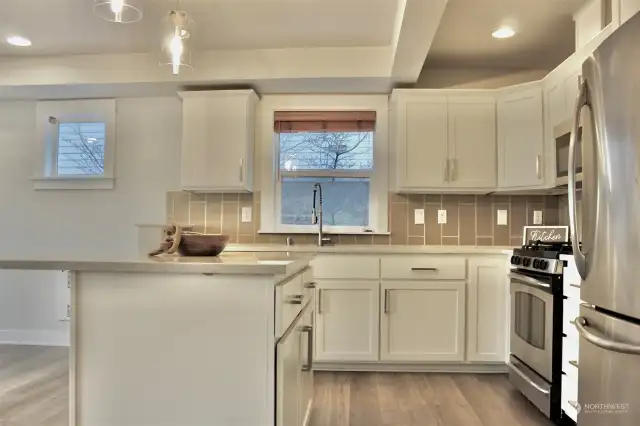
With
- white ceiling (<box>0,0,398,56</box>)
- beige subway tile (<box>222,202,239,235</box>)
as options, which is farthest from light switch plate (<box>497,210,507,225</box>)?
beige subway tile (<box>222,202,239,235</box>)

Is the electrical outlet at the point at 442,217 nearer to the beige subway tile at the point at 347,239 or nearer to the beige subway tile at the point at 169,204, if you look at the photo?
the beige subway tile at the point at 347,239

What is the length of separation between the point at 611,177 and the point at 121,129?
3.88m

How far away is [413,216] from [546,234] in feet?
3.33

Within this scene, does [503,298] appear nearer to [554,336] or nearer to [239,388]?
[554,336]

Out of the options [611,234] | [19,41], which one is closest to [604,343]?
[611,234]

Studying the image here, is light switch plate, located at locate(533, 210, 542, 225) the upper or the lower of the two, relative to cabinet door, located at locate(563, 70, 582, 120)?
lower

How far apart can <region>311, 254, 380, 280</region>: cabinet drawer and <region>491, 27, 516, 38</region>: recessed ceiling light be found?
1763mm

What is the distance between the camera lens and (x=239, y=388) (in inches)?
59.3

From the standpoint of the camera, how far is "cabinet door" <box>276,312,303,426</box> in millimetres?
1509

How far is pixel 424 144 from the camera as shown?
3.72 meters

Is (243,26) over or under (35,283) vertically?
over

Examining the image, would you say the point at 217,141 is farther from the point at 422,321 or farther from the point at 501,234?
the point at 501,234

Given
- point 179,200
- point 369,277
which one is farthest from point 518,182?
point 179,200

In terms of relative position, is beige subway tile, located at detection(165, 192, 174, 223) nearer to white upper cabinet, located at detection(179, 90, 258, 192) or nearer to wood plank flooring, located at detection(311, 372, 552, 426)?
white upper cabinet, located at detection(179, 90, 258, 192)
